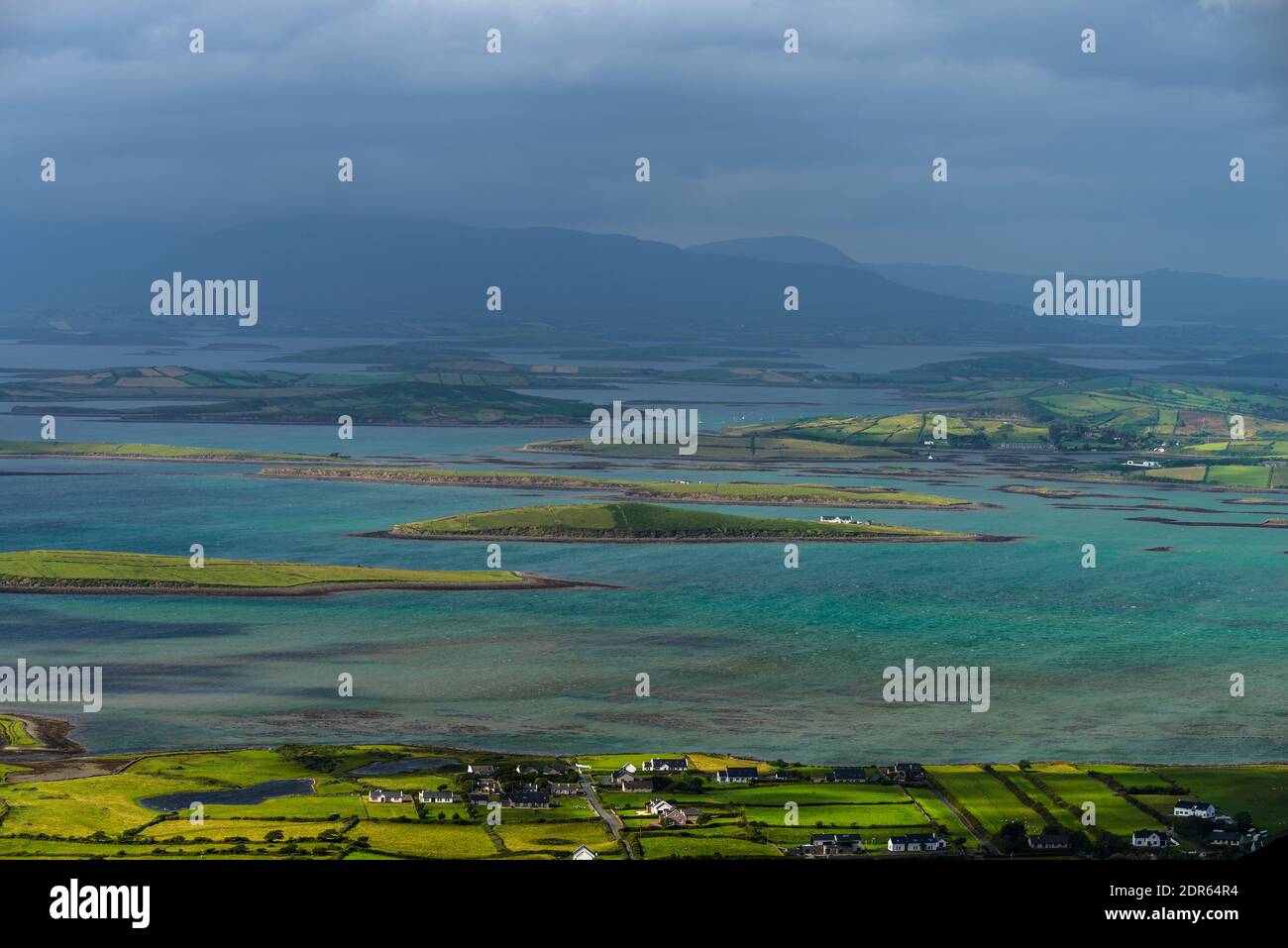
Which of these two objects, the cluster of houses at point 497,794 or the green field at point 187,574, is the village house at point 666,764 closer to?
the cluster of houses at point 497,794

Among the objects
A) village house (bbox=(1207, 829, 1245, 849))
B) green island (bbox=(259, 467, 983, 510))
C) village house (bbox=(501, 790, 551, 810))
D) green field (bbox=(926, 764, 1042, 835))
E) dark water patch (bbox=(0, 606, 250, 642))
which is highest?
green island (bbox=(259, 467, 983, 510))

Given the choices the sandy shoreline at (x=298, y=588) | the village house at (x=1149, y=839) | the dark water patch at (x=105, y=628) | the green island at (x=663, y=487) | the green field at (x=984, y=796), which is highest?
the green island at (x=663, y=487)

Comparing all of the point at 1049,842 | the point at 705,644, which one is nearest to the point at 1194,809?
the point at 1049,842

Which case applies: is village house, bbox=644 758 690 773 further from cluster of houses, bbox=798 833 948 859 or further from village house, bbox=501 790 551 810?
cluster of houses, bbox=798 833 948 859

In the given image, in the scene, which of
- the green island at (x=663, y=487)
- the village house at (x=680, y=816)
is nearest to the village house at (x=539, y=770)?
the village house at (x=680, y=816)

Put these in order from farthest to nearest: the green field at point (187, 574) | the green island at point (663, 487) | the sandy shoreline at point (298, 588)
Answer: the green island at point (663, 487) < the green field at point (187, 574) < the sandy shoreline at point (298, 588)

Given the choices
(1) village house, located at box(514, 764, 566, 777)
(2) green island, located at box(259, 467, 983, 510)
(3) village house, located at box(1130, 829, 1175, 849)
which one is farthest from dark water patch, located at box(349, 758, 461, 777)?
(2) green island, located at box(259, 467, 983, 510)
